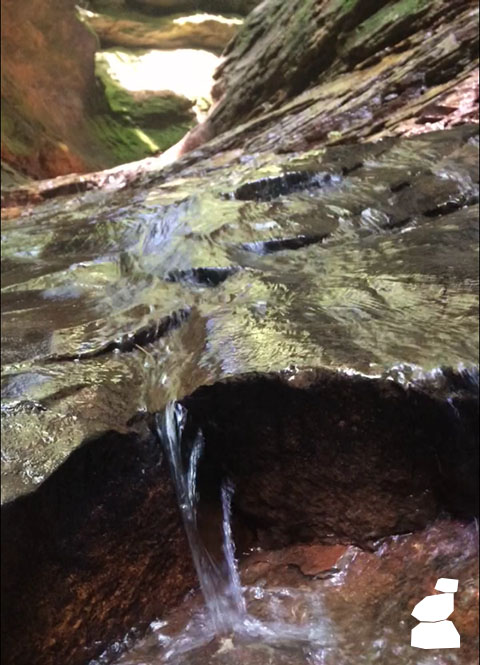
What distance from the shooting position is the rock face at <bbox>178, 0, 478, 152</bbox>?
5.34 metres

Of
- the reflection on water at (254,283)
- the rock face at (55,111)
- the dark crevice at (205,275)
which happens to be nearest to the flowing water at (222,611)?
the reflection on water at (254,283)

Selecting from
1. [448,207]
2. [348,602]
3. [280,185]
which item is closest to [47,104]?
[280,185]

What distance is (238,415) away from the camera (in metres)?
2.20

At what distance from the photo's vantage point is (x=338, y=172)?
4426 millimetres

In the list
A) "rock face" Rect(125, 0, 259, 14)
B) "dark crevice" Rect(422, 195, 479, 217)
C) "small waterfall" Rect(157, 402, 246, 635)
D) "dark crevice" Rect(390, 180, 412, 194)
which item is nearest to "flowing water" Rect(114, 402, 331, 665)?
"small waterfall" Rect(157, 402, 246, 635)

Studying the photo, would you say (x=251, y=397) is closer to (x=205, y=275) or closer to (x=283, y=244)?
(x=205, y=275)

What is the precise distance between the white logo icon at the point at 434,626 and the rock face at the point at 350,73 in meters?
4.36

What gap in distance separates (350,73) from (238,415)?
18.1 feet

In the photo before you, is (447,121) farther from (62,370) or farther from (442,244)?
(62,370)

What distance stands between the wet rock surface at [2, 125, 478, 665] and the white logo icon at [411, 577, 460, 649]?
0.07 m

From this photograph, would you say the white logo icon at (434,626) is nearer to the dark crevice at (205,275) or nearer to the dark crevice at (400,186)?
the dark crevice at (205,275)

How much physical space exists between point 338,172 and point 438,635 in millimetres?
3473

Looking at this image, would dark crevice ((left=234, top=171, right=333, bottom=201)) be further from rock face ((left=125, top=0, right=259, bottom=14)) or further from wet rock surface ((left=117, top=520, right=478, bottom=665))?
wet rock surface ((left=117, top=520, right=478, bottom=665))

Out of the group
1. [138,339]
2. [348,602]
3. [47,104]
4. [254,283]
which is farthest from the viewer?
[47,104]
